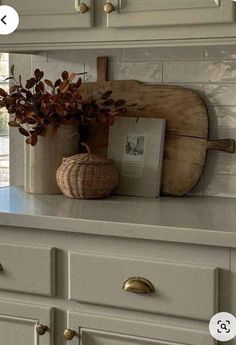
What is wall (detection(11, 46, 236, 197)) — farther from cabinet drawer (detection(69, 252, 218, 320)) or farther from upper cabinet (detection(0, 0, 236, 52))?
cabinet drawer (detection(69, 252, 218, 320))

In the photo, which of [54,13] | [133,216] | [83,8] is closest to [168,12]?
[83,8]

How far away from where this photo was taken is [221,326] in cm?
168

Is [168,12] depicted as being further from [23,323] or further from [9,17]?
→ [23,323]

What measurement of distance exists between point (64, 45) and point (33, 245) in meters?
0.68

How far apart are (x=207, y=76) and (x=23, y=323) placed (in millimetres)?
1032

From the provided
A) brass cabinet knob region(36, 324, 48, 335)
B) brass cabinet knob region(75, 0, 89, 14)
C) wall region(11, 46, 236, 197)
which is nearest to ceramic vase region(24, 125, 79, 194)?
wall region(11, 46, 236, 197)

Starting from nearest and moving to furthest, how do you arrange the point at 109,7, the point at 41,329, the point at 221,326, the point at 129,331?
the point at 221,326, the point at 129,331, the point at 41,329, the point at 109,7

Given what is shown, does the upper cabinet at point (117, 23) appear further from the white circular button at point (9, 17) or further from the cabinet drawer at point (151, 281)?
the cabinet drawer at point (151, 281)

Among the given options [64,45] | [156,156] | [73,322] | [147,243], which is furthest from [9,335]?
[64,45]

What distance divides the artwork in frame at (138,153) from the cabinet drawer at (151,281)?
0.52 metres

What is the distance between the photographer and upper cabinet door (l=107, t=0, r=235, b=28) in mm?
1912

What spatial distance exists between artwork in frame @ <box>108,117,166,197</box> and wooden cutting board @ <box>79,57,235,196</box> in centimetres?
4

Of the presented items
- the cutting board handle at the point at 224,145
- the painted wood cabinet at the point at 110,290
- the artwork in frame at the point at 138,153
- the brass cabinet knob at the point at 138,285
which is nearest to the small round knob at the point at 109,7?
the artwork in frame at the point at 138,153

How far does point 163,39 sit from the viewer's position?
2006mm
